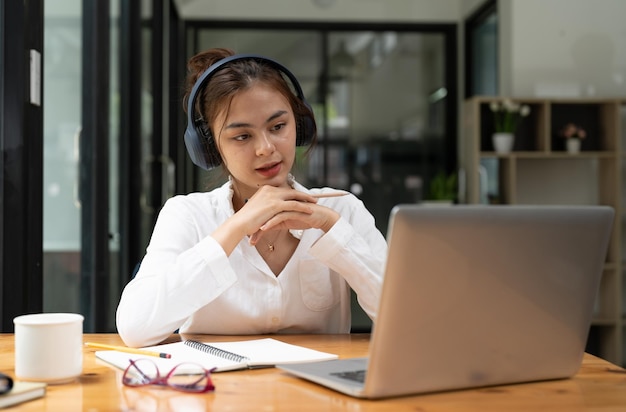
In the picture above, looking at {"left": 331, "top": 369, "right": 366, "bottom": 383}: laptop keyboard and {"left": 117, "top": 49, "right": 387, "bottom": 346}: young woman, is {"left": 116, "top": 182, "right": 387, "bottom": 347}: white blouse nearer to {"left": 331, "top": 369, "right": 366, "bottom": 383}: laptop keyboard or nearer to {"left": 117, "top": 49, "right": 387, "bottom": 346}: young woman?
{"left": 117, "top": 49, "right": 387, "bottom": 346}: young woman

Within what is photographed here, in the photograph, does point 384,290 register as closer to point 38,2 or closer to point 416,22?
point 38,2

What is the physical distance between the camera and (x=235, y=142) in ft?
5.27

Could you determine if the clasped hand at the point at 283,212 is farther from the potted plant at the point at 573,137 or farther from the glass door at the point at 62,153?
the potted plant at the point at 573,137

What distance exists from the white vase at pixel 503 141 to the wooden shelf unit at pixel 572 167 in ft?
0.16

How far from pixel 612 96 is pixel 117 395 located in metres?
4.50

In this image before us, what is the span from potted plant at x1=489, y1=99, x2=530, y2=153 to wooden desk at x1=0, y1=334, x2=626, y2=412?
3.75 meters

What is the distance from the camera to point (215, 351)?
122 cm

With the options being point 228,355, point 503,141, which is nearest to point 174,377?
point 228,355

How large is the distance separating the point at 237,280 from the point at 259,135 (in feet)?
0.99

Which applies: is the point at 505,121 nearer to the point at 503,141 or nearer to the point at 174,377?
the point at 503,141

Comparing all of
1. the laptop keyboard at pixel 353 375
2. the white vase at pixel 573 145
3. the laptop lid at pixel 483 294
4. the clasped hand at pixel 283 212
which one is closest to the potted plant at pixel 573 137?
the white vase at pixel 573 145

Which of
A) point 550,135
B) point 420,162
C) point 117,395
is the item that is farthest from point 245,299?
point 420,162

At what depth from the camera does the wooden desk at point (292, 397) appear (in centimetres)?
92

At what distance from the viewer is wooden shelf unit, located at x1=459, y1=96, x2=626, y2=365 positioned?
4.61m
